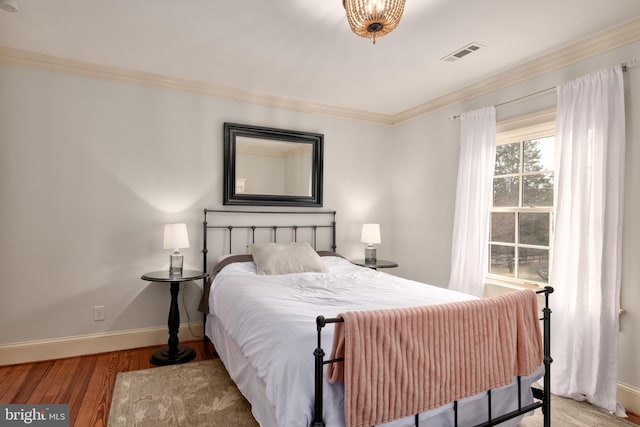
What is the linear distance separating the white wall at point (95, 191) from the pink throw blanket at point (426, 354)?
102 inches

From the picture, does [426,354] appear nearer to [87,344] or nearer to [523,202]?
[523,202]

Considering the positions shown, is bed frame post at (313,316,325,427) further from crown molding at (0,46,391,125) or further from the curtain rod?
crown molding at (0,46,391,125)

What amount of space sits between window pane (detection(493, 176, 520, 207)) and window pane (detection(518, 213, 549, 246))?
170mm

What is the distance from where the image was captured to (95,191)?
3256 millimetres

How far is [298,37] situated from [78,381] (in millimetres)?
3067

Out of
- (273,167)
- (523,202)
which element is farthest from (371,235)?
(523,202)

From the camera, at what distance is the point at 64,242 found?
3154mm

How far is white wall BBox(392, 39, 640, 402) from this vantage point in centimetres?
244

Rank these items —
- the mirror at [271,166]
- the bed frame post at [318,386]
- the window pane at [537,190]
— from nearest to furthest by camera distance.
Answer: the bed frame post at [318,386] < the window pane at [537,190] < the mirror at [271,166]

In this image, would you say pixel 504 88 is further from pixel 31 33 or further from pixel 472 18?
pixel 31 33

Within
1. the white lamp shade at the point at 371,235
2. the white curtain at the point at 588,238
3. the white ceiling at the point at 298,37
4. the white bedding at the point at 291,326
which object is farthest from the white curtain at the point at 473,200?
the white bedding at the point at 291,326

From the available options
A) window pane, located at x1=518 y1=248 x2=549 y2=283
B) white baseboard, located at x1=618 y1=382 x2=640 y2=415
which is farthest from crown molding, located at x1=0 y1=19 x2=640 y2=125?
white baseboard, located at x1=618 y1=382 x2=640 y2=415

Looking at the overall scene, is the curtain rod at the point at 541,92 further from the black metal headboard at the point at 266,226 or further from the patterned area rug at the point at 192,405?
the patterned area rug at the point at 192,405

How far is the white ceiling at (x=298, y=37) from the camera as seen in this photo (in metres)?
2.31
